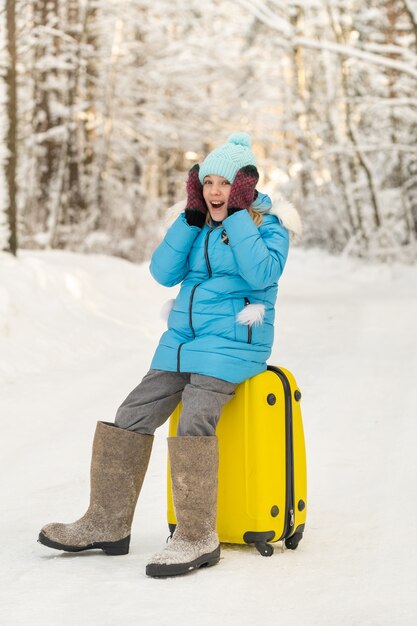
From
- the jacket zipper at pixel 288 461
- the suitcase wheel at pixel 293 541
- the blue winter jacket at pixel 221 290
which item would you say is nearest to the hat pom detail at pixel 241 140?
the blue winter jacket at pixel 221 290

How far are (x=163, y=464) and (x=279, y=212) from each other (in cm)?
191

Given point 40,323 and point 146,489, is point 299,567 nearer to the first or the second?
point 146,489

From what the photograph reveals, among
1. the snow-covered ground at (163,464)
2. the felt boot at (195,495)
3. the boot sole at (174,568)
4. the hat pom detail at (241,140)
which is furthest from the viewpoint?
the hat pom detail at (241,140)

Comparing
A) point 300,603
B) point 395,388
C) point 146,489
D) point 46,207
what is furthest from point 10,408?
point 46,207

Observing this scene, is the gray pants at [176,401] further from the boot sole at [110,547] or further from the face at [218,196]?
the face at [218,196]

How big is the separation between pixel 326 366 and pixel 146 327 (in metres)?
2.60

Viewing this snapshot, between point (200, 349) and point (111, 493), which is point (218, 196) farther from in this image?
point (111, 493)

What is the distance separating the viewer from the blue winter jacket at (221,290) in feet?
12.6

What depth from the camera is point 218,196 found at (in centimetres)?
403

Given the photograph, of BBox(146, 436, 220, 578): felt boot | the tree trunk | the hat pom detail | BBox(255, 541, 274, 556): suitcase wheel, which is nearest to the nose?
the hat pom detail

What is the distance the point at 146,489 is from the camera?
4992 mm

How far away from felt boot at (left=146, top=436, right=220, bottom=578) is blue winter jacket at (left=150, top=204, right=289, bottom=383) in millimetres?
263

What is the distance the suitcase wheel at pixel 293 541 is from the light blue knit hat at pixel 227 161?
1.33 metres

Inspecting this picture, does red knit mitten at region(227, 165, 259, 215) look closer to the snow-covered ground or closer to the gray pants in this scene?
the gray pants
